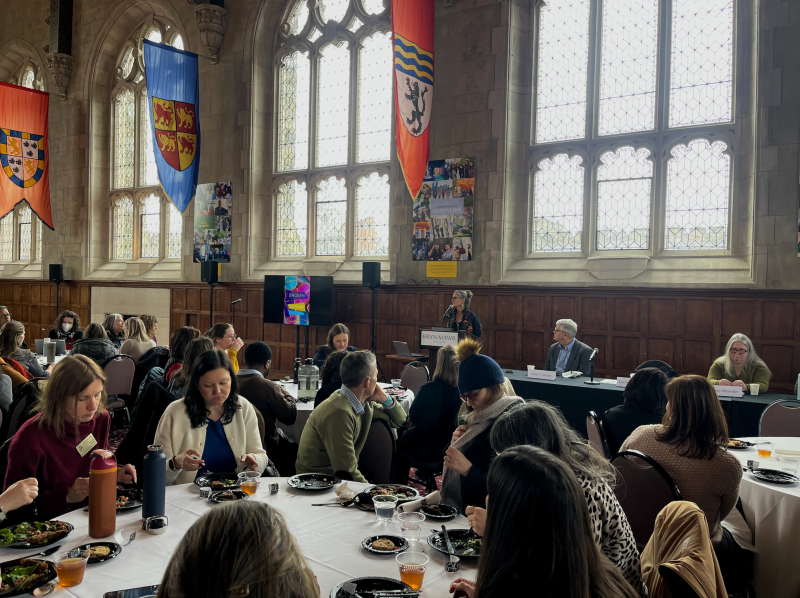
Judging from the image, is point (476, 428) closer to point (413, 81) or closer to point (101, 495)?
point (101, 495)

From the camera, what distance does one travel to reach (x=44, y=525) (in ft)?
6.81

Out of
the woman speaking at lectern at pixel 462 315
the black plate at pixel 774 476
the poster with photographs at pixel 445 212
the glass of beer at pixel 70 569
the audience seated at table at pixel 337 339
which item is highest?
the poster with photographs at pixel 445 212

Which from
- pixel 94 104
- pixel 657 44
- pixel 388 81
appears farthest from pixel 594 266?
pixel 94 104

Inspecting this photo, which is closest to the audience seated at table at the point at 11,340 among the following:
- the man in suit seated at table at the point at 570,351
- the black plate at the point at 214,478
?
the black plate at the point at 214,478

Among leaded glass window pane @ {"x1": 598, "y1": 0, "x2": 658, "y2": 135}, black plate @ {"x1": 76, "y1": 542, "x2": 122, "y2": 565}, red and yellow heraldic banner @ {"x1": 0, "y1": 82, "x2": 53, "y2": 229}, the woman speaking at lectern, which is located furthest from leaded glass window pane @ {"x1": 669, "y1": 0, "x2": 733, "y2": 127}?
red and yellow heraldic banner @ {"x1": 0, "y1": 82, "x2": 53, "y2": 229}

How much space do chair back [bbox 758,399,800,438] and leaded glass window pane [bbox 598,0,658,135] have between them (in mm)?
4231

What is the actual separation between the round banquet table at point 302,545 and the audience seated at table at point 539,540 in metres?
0.55

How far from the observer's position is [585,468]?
1869mm

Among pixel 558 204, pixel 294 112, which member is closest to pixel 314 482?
pixel 558 204

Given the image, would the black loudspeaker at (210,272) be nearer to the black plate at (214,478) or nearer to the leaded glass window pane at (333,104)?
the leaded glass window pane at (333,104)

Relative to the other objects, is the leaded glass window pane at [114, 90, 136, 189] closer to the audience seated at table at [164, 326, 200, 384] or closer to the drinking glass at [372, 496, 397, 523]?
the audience seated at table at [164, 326, 200, 384]

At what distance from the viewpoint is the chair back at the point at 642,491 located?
2.41 meters

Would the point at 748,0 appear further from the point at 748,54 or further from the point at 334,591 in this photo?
the point at 334,591

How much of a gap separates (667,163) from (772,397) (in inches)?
127
